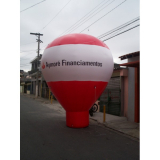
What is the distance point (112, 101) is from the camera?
39.0 feet

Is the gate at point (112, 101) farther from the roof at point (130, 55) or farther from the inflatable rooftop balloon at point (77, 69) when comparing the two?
the inflatable rooftop balloon at point (77, 69)

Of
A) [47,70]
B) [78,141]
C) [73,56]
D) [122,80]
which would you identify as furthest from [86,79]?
[122,80]

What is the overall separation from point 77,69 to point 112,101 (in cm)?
608

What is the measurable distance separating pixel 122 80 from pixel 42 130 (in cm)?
647

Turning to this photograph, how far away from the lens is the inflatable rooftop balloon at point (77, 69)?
6762 mm

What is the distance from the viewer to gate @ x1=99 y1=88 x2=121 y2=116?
11.3m

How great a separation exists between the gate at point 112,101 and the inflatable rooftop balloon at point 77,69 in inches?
168

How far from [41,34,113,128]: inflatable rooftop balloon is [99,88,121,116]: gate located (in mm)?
4257

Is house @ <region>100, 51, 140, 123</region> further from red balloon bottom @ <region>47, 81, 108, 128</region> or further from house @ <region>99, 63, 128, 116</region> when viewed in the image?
red balloon bottom @ <region>47, 81, 108, 128</region>

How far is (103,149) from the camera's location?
17.0 ft

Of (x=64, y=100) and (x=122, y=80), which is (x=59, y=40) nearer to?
(x=64, y=100)

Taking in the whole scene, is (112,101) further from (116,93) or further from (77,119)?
(77,119)

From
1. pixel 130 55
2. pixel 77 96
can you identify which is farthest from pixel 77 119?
pixel 130 55

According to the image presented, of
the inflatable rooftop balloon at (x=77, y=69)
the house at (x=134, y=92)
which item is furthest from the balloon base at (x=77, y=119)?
the house at (x=134, y=92)
